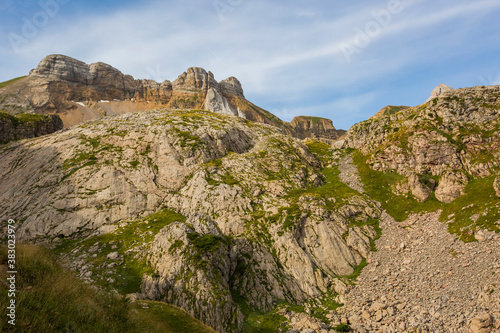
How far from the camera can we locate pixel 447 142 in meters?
57.2

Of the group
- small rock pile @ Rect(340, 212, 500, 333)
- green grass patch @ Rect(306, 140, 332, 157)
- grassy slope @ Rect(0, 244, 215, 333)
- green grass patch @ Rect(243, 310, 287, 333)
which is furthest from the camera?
green grass patch @ Rect(306, 140, 332, 157)

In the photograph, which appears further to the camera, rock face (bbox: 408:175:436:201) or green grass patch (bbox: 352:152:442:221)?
rock face (bbox: 408:175:436:201)

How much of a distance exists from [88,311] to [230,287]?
27.1 meters

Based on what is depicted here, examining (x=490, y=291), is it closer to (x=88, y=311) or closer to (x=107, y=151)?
(x=88, y=311)

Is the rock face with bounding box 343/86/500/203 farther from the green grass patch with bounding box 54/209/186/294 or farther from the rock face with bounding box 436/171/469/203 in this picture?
the green grass patch with bounding box 54/209/186/294

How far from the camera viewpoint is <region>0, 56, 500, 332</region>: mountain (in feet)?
106

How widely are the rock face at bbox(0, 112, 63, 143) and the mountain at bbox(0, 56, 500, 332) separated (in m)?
29.0

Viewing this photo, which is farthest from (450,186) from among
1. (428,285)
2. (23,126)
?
(23,126)

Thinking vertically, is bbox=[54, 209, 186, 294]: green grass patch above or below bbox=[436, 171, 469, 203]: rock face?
above

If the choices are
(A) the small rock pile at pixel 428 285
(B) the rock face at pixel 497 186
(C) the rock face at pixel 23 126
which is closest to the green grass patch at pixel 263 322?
(A) the small rock pile at pixel 428 285

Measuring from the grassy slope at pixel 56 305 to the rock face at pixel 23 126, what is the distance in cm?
10576

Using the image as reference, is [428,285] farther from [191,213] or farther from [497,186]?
[191,213]

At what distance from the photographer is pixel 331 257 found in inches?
1705

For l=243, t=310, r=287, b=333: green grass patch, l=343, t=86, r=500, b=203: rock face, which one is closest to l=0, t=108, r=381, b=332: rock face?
l=243, t=310, r=287, b=333: green grass patch
